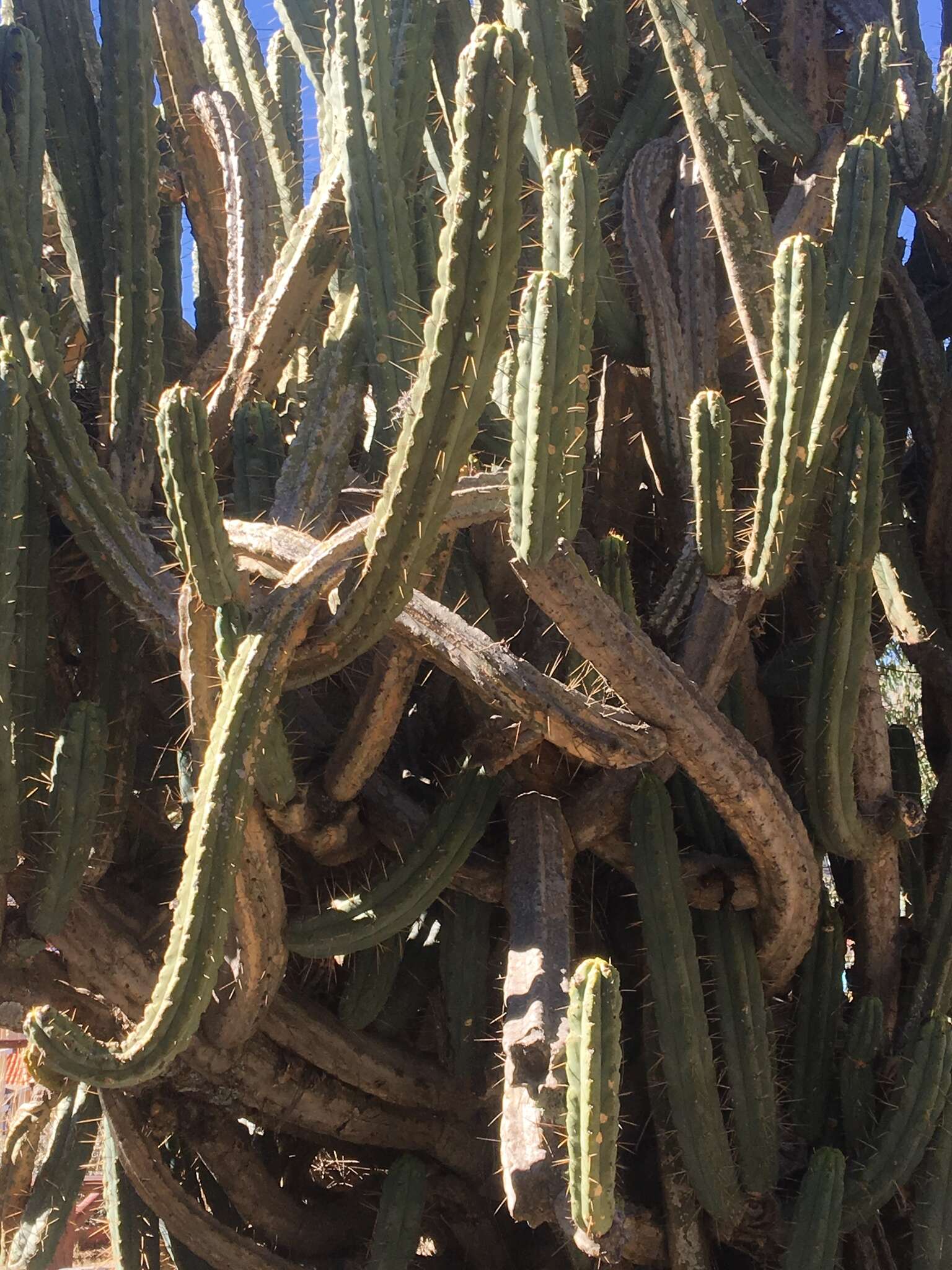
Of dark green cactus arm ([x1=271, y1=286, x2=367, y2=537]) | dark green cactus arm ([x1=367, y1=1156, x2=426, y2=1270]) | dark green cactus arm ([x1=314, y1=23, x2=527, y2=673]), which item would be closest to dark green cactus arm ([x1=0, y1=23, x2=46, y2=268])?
dark green cactus arm ([x1=271, y1=286, x2=367, y2=537])

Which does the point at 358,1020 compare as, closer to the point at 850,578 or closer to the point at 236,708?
the point at 236,708

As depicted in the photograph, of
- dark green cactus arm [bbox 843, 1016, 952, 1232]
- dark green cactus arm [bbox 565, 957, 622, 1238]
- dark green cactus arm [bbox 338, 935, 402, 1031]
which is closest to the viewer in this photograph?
dark green cactus arm [bbox 565, 957, 622, 1238]

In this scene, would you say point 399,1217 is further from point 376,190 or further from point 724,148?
point 724,148

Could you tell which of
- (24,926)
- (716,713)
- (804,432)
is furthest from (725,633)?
(24,926)

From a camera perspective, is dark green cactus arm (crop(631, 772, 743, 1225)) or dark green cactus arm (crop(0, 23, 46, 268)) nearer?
dark green cactus arm (crop(631, 772, 743, 1225))

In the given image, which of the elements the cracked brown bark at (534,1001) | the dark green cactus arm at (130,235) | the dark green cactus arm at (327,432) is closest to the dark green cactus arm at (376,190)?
the dark green cactus arm at (327,432)

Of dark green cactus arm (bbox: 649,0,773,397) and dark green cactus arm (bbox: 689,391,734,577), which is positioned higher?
dark green cactus arm (bbox: 649,0,773,397)

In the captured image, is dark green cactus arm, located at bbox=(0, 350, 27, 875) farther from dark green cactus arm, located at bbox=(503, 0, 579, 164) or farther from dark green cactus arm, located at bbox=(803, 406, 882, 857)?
dark green cactus arm, located at bbox=(803, 406, 882, 857)
